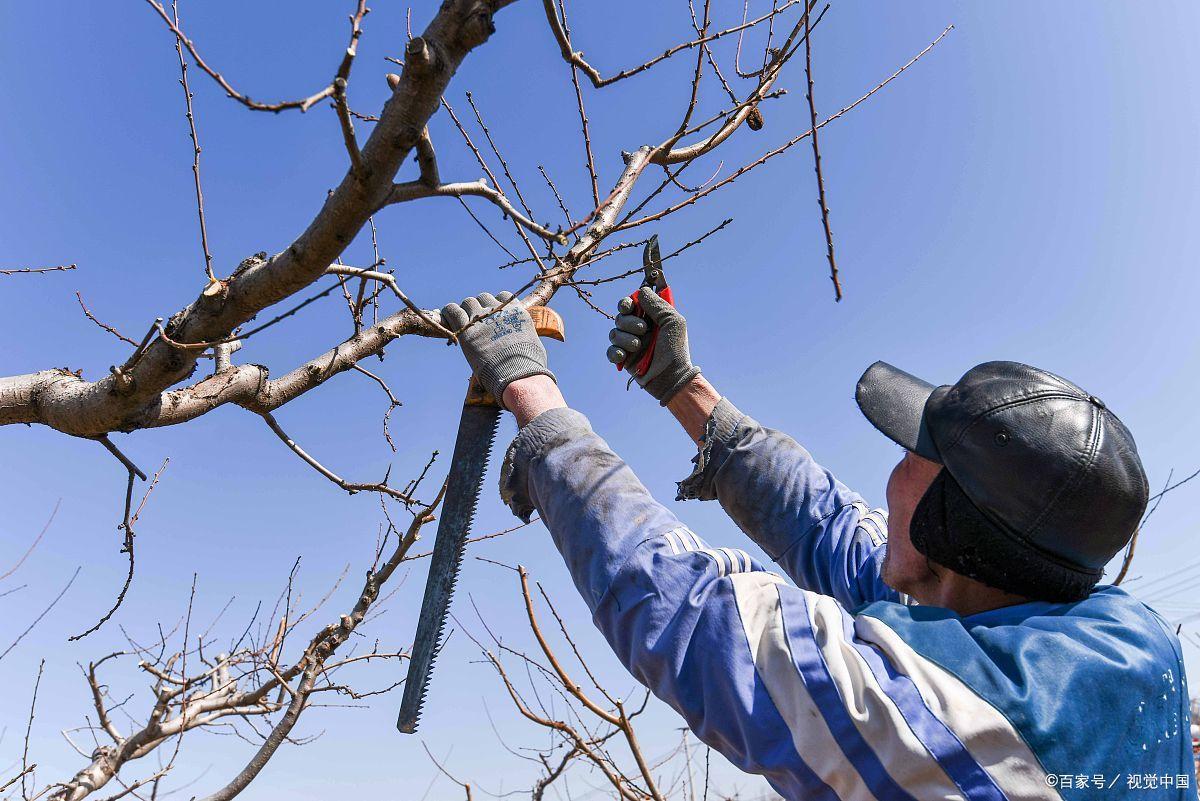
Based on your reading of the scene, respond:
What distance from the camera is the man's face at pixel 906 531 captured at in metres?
1.72

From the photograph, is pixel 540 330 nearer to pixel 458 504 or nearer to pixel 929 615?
pixel 458 504

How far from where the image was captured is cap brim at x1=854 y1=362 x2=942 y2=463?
1729mm

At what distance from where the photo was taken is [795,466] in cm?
248

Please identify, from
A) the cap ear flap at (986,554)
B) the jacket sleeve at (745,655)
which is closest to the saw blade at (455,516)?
the jacket sleeve at (745,655)

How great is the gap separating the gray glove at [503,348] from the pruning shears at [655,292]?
2.03 ft

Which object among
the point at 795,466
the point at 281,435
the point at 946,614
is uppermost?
the point at 281,435

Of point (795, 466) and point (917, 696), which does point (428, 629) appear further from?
point (917, 696)

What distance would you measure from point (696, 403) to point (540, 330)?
0.65 metres

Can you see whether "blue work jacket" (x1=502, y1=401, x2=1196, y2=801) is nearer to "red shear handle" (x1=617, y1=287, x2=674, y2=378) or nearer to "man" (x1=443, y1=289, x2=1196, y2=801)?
"man" (x1=443, y1=289, x2=1196, y2=801)

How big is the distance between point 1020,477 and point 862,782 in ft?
2.27

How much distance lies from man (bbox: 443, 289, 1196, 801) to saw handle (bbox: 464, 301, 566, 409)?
0.98 feet

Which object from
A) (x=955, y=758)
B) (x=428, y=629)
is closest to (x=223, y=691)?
(x=428, y=629)

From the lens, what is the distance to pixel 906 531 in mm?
1764

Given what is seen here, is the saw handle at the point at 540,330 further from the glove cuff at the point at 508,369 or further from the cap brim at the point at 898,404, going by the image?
the cap brim at the point at 898,404
